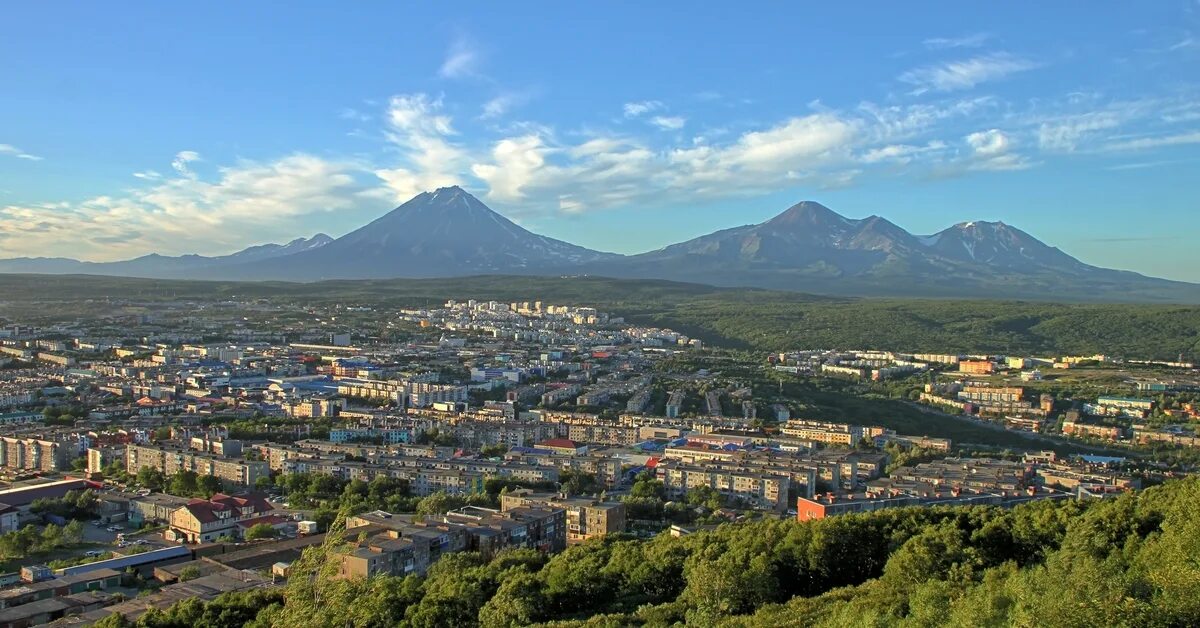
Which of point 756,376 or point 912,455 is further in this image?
point 756,376

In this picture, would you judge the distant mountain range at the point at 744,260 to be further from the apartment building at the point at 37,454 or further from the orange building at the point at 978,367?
the apartment building at the point at 37,454

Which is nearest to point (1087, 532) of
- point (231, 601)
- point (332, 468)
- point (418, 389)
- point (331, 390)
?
point (231, 601)

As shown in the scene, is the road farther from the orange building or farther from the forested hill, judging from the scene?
the forested hill

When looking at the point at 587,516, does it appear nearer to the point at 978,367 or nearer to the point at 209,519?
the point at 209,519

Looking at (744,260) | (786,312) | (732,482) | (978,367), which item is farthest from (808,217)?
(732,482)

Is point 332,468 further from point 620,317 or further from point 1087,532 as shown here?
point 620,317

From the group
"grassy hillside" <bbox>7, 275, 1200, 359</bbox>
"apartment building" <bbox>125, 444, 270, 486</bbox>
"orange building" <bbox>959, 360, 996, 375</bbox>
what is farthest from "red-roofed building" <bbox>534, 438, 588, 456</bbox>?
"grassy hillside" <bbox>7, 275, 1200, 359</bbox>
